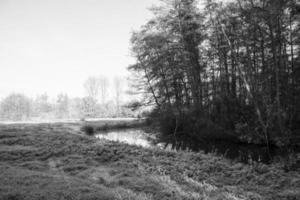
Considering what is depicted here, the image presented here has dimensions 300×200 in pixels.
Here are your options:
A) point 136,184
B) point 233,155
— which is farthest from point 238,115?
point 136,184

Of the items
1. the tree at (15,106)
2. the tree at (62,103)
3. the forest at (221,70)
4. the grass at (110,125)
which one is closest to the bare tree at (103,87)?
the tree at (62,103)

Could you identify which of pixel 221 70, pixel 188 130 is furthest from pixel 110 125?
pixel 221 70

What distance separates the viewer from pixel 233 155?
8.33m

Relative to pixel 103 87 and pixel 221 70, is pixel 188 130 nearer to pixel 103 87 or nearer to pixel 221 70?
pixel 221 70

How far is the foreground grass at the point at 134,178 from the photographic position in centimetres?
334

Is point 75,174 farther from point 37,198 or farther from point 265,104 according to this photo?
point 265,104

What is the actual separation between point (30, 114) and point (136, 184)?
52059 mm

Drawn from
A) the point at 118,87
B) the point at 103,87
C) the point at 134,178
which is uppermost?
the point at 103,87

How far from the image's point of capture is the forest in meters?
8.87

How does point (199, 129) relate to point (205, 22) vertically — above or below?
below

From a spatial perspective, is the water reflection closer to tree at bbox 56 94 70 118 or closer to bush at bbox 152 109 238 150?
bush at bbox 152 109 238 150

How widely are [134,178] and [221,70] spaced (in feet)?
41.7

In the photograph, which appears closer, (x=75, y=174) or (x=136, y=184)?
(x=136, y=184)

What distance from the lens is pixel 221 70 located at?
14.3 metres
